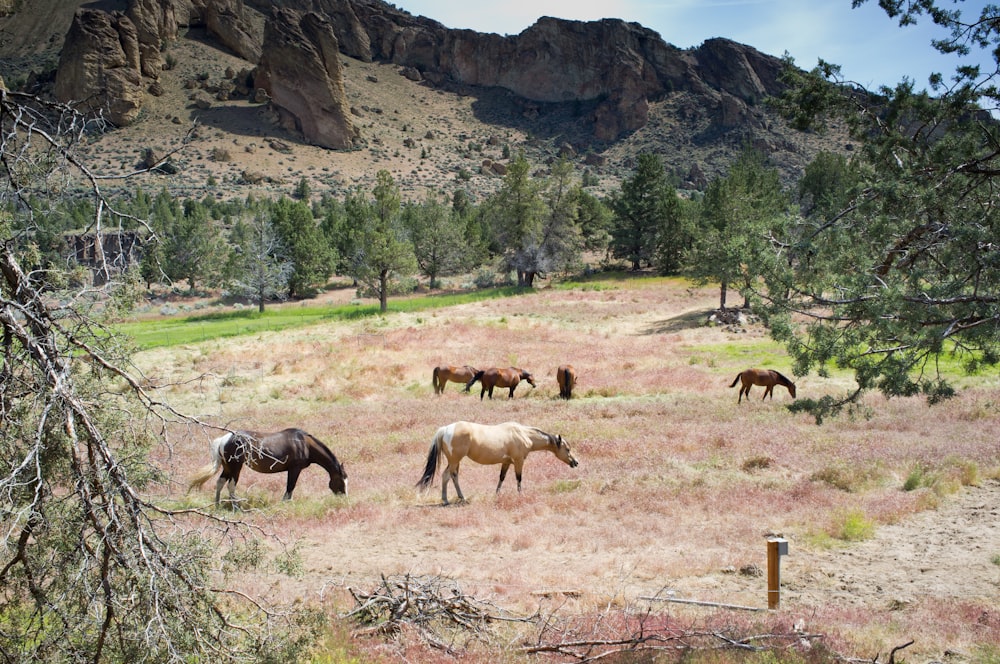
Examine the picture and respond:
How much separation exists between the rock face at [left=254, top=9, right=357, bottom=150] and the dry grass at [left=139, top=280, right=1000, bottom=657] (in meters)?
128

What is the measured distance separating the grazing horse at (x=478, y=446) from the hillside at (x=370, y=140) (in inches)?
4078

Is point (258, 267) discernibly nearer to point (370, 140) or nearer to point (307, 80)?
point (370, 140)

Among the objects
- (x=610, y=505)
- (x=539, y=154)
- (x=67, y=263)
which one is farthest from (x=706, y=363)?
(x=539, y=154)

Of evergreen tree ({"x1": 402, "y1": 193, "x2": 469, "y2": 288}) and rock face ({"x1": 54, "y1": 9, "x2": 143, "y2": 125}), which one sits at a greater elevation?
rock face ({"x1": 54, "y1": 9, "x2": 143, "y2": 125})

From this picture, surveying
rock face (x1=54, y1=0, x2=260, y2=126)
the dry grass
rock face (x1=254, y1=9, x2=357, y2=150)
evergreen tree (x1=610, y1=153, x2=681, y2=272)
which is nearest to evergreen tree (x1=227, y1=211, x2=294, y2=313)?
the dry grass

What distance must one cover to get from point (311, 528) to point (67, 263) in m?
7.53

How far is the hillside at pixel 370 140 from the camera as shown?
399ft

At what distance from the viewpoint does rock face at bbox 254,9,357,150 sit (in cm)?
14800

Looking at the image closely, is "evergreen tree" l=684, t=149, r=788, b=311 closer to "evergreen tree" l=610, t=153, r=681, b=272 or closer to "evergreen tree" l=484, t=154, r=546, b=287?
"evergreen tree" l=610, t=153, r=681, b=272

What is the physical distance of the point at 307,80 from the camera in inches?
5999

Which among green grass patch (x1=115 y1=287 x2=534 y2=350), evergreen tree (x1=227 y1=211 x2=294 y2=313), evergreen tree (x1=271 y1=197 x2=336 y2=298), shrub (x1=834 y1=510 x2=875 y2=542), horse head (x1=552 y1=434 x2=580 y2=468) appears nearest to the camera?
shrub (x1=834 y1=510 x2=875 y2=542)

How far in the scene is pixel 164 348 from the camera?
3575 centimetres

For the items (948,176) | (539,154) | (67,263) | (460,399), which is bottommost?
(460,399)

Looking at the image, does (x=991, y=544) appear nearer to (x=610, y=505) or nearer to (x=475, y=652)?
(x=610, y=505)
